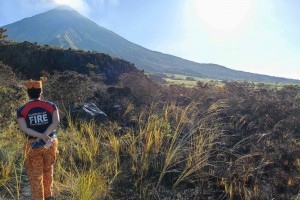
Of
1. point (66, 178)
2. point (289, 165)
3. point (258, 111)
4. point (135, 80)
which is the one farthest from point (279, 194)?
point (135, 80)

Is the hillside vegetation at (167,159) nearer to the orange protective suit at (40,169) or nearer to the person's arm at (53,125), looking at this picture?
the orange protective suit at (40,169)

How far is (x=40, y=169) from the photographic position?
446 cm

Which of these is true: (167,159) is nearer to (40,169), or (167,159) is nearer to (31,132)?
(40,169)

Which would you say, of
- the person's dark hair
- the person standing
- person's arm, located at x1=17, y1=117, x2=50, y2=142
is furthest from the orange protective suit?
the person's dark hair

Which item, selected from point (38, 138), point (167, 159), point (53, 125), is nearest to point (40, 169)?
point (38, 138)

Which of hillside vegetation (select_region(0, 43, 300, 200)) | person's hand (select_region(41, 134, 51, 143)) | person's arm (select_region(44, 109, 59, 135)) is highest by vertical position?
person's arm (select_region(44, 109, 59, 135))

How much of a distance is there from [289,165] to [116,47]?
7699 inches

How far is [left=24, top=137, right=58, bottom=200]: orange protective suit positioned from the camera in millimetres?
4320

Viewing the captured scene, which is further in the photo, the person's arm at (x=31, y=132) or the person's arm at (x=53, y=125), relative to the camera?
the person's arm at (x=53, y=125)

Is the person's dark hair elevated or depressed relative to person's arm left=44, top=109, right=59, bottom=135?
→ elevated

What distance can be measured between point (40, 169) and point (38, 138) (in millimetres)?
400

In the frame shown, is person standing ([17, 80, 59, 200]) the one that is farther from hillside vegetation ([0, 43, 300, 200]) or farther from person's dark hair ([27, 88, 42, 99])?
hillside vegetation ([0, 43, 300, 200])

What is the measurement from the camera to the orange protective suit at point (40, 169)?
4.32m

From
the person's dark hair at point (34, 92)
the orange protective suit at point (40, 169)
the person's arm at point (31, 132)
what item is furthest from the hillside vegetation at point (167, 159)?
the person's dark hair at point (34, 92)
